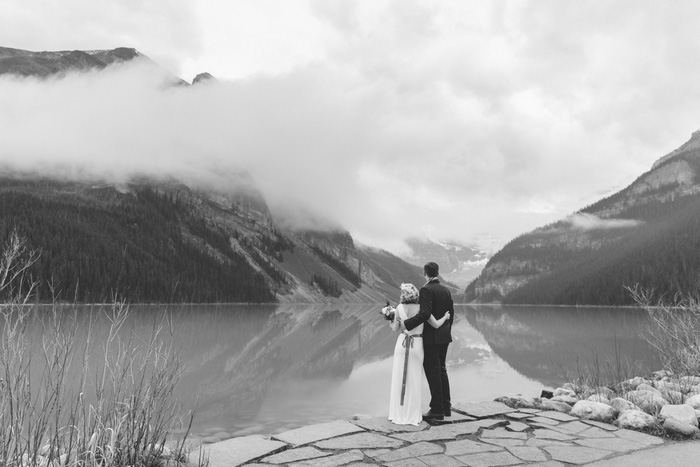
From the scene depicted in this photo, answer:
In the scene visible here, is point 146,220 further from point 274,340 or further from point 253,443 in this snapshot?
point 253,443

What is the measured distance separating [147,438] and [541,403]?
6834 mm

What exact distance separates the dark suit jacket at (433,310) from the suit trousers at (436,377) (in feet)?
0.44

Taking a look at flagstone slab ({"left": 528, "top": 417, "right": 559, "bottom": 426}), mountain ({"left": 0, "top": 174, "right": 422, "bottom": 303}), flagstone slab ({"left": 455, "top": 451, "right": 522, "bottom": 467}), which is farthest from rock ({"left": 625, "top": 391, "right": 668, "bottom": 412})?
mountain ({"left": 0, "top": 174, "right": 422, "bottom": 303})

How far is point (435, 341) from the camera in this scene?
26.1 feet

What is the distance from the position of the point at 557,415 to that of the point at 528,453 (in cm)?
260

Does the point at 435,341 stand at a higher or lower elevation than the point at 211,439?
higher

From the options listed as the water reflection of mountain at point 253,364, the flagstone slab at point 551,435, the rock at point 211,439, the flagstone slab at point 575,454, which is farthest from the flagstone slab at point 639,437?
the water reflection of mountain at point 253,364

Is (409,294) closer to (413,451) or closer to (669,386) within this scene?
(413,451)

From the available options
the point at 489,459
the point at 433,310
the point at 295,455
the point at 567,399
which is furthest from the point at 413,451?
the point at 567,399

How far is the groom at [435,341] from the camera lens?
7738 mm

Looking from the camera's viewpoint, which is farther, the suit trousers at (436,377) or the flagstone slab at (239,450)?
the suit trousers at (436,377)

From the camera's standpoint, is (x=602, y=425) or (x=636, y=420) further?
(x=602, y=425)

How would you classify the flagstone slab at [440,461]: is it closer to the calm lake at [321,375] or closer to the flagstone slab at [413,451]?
the flagstone slab at [413,451]

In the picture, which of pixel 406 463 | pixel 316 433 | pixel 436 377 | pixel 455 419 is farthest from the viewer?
pixel 436 377
